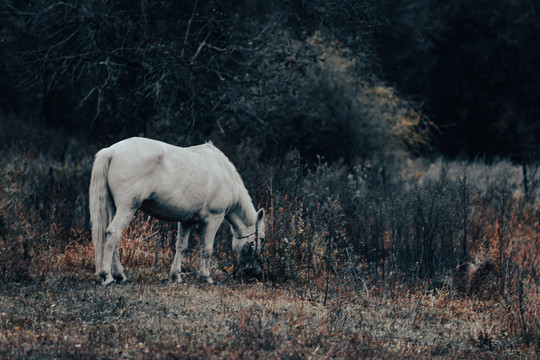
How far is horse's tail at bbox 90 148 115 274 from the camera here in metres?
6.96

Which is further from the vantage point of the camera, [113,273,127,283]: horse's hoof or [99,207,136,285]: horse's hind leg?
[113,273,127,283]: horse's hoof

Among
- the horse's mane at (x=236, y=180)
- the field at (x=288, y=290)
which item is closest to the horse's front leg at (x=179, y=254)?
the field at (x=288, y=290)

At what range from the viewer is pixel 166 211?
7.38m

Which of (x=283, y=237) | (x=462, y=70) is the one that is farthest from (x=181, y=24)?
(x=462, y=70)

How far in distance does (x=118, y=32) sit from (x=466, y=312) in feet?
29.8

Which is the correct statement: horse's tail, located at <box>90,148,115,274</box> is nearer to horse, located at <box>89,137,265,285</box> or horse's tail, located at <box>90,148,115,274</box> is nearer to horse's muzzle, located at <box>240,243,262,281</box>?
horse, located at <box>89,137,265,285</box>

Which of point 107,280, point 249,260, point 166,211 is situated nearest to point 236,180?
point 249,260

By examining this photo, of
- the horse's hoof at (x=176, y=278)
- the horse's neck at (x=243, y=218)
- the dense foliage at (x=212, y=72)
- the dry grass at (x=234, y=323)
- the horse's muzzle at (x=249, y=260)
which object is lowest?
the dry grass at (x=234, y=323)

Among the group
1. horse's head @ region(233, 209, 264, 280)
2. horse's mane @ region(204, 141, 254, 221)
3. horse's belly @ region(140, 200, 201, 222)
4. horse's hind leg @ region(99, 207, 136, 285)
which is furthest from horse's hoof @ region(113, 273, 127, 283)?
horse's mane @ region(204, 141, 254, 221)

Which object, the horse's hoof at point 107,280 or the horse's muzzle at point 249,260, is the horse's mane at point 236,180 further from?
the horse's hoof at point 107,280

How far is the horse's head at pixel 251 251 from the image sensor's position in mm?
8234

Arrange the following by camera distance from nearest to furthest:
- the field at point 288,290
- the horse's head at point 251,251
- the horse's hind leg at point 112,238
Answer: the field at point 288,290 < the horse's hind leg at point 112,238 < the horse's head at point 251,251

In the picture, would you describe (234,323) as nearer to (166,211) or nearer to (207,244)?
(166,211)

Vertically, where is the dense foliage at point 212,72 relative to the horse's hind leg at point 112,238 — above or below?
above
